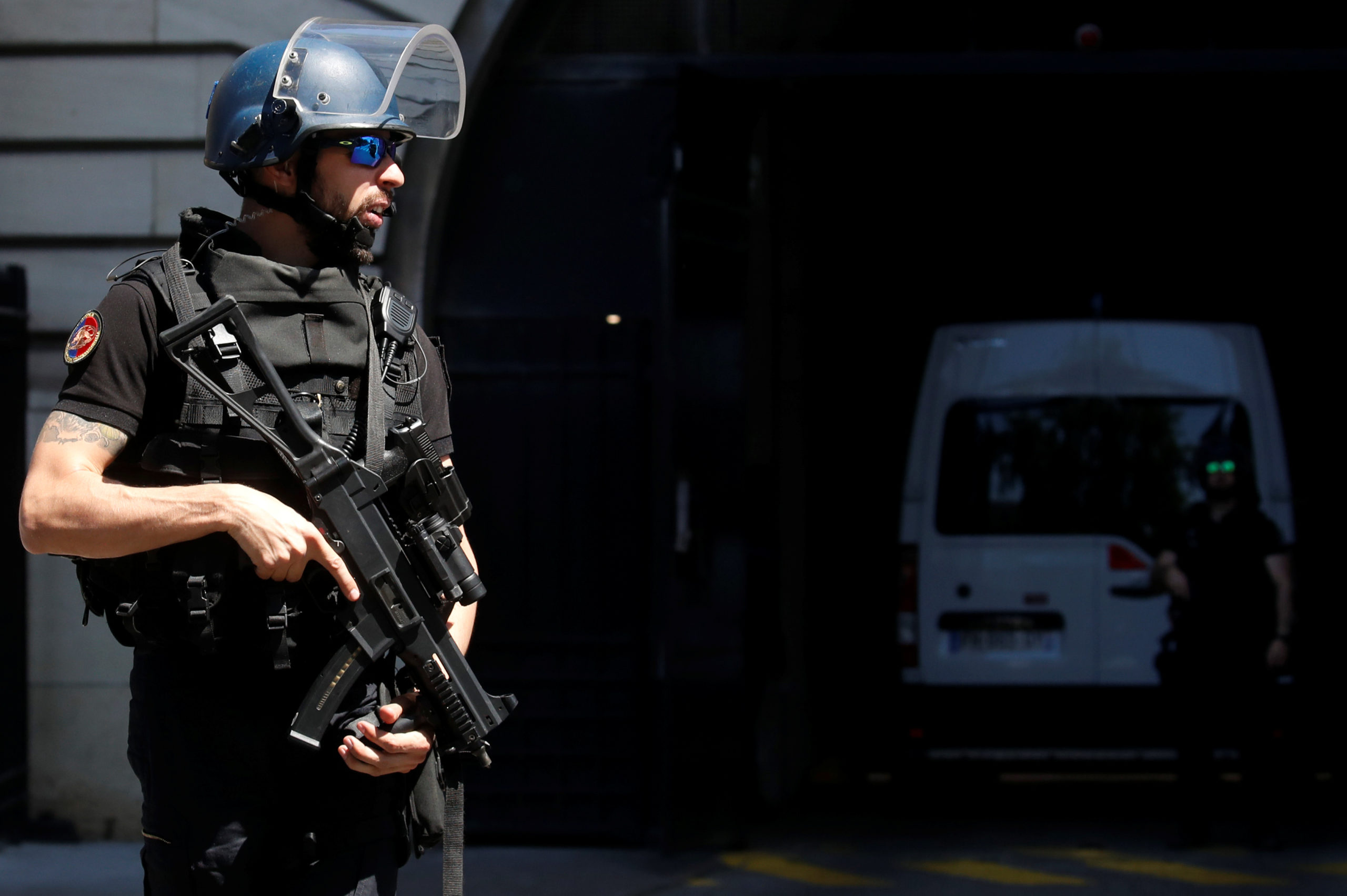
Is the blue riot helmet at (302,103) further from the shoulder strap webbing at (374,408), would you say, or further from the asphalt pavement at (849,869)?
the asphalt pavement at (849,869)

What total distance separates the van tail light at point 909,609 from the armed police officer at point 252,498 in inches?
185

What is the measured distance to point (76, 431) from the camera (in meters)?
2.33

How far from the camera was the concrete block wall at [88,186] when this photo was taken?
232 inches

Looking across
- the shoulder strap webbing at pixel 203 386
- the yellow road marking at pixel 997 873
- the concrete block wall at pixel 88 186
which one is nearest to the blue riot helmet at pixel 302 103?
the shoulder strap webbing at pixel 203 386

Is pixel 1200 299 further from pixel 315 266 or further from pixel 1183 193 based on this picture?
pixel 315 266

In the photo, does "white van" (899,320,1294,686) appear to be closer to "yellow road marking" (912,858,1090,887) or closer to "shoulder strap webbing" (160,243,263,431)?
"yellow road marking" (912,858,1090,887)

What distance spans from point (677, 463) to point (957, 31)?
7.29ft

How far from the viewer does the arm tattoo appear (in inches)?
91.4

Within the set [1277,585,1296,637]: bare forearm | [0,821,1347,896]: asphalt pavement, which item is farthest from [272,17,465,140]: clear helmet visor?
[1277,585,1296,637]: bare forearm

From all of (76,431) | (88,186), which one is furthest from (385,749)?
(88,186)

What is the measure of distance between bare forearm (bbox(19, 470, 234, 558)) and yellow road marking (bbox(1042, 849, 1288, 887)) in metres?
4.48

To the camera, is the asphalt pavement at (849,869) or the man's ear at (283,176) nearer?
the man's ear at (283,176)

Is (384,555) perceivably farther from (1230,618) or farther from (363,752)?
(1230,618)

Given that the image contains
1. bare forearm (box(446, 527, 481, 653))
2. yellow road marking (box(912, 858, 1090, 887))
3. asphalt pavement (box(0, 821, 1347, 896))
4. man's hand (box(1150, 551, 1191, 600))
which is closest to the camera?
bare forearm (box(446, 527, 481, 653))
